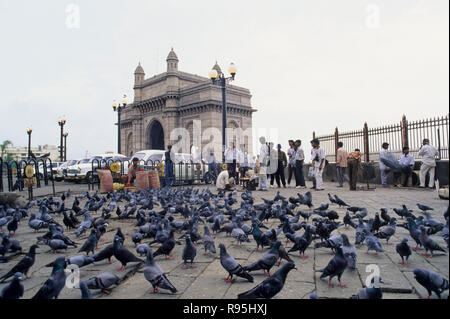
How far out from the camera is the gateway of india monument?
36406mm

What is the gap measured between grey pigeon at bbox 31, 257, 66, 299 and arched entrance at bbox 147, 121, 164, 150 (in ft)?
139

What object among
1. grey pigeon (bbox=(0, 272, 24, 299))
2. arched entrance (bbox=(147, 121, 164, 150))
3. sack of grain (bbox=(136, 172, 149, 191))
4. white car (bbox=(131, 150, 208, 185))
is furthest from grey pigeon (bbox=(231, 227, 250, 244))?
arched entrance (bbox=(147, 121, 164, 150))

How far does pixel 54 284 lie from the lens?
2.27m

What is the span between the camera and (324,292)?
248 centimetres

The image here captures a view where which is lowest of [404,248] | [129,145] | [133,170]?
[404,248]

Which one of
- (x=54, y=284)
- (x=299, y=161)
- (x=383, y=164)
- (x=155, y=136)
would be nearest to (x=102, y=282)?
(x=54, y=284)

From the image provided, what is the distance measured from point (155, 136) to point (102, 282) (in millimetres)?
43917

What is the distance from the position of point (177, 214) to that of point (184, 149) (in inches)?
1332

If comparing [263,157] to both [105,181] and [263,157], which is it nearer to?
[263,157]

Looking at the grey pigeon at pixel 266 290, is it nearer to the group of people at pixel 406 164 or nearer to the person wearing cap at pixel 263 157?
the person wearing cap at pixel 263 157

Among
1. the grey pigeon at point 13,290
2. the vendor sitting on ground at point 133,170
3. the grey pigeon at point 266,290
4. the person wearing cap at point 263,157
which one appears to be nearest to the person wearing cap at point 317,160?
the person wearing cap at point 263,157

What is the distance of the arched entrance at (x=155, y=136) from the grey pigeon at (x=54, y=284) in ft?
139

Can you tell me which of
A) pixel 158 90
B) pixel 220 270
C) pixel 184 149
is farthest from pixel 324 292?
pixel 158 90
